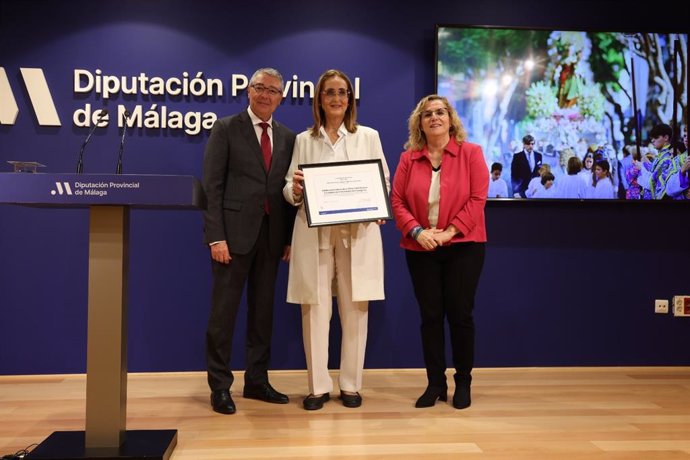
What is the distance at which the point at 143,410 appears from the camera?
10.2ft

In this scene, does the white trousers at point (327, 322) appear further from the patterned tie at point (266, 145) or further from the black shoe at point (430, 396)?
the patterned tie at point (266, 145)

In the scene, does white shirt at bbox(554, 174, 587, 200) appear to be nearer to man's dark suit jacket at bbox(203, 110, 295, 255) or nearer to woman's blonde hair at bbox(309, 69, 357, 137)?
woman's blonde hair at bbox(309, 69, 357, 137)

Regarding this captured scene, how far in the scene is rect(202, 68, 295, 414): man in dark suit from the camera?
3.09 metres

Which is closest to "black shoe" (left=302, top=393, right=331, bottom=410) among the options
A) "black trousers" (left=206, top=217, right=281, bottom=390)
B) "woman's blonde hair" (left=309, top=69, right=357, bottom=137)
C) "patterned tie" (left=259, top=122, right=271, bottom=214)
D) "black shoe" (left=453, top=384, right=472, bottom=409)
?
"black trousers" (left=206, top=217, right=281, bottom=390)

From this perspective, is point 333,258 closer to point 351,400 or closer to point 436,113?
point 351,400

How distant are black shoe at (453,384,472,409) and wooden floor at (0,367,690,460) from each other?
4 centimetres

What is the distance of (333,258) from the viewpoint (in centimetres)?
316

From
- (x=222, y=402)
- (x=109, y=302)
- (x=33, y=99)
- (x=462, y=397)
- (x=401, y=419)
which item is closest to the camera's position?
(x=109, y=302)

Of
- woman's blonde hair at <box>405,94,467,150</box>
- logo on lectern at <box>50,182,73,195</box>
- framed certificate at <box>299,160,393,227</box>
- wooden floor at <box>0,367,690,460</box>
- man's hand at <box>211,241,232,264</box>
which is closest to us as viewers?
logo on lectern at <box>50,182,73,195</box>

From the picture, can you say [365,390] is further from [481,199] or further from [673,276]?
[673,276]

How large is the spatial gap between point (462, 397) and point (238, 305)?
1246mm

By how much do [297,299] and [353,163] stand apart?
74 cm

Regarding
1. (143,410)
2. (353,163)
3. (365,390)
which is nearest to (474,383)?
(365,390)

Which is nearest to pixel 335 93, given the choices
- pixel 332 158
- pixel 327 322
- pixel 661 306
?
pixel 332 158
